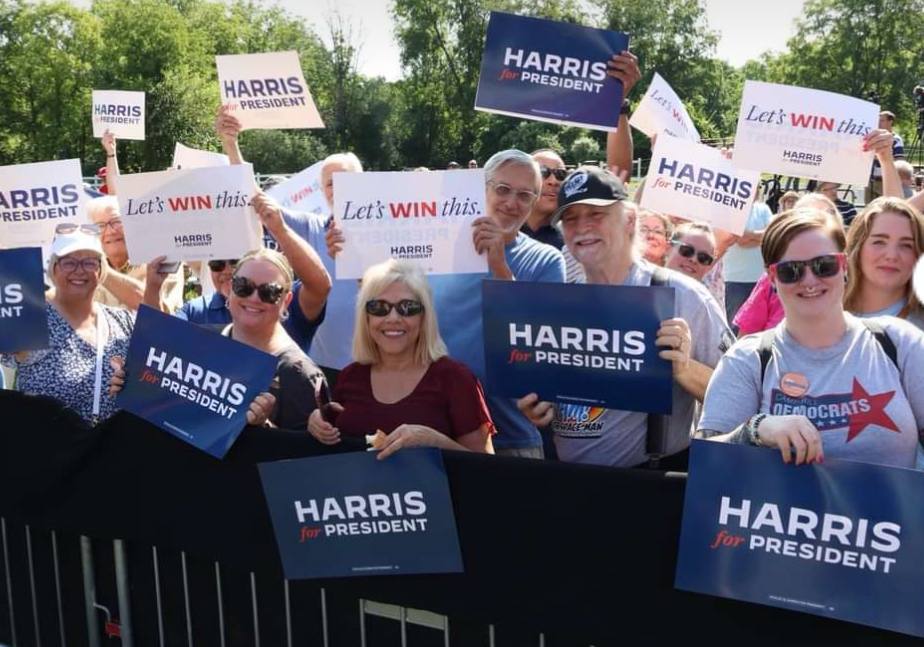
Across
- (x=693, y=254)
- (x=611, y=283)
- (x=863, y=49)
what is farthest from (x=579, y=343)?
(x=863, y=49)

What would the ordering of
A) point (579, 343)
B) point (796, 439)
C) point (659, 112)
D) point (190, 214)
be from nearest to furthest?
point (796, 439)
point (579, 343)
point (190, 214)
point (659, 112)

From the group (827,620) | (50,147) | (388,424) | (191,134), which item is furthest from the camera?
(50,147)

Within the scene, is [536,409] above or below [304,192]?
below

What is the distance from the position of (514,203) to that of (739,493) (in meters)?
2.07

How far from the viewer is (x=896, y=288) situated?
3.45 m

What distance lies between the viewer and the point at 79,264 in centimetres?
432

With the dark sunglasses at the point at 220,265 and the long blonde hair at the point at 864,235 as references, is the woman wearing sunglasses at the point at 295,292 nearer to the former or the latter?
the dark sunglasses at the point at 220,265

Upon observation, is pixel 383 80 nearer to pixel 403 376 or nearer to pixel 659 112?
pixel 659 112

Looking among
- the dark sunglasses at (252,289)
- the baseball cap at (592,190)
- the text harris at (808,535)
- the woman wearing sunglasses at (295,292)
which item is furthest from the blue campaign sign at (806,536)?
the woman wearing sunglasses at (295,292)

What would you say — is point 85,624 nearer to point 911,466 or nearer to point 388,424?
point 388,424

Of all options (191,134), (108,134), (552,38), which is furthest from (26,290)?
(191,134)

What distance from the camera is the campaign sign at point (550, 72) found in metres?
4.84

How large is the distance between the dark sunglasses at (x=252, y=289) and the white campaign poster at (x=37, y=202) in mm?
2637

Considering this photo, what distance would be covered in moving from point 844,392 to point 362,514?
1.52 meters
